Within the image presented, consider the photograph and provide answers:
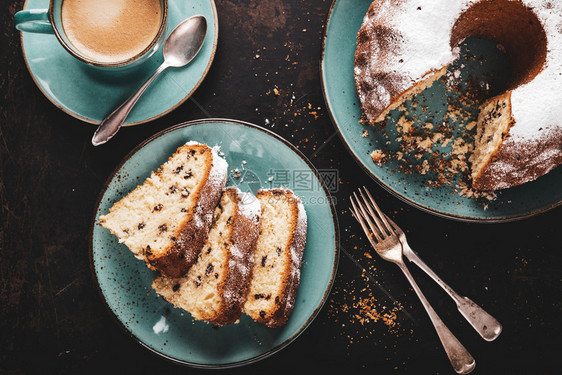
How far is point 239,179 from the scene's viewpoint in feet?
6.77

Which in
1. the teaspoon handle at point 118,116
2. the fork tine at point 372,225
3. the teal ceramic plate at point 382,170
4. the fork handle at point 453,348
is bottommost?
the fork handle at point 453,348

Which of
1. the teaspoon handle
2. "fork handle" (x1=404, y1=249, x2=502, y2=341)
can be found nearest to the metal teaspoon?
the teaspoon handle

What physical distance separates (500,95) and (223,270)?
1768 mm

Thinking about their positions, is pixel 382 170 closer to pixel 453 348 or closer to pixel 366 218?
pixel 366 218

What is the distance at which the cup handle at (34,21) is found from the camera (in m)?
1.71

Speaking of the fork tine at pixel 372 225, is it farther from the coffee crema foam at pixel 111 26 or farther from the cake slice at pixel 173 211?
the coffee crema foam at pixel 111 26

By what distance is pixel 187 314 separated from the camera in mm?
2018

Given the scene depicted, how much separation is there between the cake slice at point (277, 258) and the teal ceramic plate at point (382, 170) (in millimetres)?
481

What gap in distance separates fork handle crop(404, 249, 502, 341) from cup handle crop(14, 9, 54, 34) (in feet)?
7.29

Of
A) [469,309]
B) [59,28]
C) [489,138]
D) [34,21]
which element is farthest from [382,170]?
[34,21]

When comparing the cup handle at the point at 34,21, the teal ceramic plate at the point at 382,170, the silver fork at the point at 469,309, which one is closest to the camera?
the cup handle at the point at 34,21

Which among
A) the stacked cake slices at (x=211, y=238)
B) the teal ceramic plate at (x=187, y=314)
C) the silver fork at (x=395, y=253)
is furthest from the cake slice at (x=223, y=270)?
the silver fork at (x=395, y=253)

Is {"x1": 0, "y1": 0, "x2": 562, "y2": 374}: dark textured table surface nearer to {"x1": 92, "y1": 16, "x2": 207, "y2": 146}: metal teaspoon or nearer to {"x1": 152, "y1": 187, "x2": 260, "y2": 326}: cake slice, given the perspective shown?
{"x1": 92, "y1": 16, "x2": 207, "y2": 146}: metal teaspoon

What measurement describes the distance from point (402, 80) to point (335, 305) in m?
1.34
